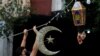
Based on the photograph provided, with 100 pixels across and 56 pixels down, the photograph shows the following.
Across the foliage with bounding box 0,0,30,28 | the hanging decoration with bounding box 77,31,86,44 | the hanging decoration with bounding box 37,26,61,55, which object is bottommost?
the hanging decoration with bounding box 37,26,61,55

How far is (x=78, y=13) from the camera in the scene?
711 cm

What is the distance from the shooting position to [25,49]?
804cm

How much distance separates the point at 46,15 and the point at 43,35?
0.51 m

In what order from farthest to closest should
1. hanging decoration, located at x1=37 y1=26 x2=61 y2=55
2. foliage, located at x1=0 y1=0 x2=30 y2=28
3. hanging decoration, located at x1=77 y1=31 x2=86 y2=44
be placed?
foliage, located at x1=0 y1=0 x2=30 y2=28 → hanging decoration, located at x1=37 y1=26 x2=61 y2=55 → hanging decoration, located at x1=77 y1=31 x2=86 y2=44

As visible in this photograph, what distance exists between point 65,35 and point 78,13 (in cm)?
75

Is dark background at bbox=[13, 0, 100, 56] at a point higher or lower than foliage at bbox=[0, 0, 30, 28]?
lower

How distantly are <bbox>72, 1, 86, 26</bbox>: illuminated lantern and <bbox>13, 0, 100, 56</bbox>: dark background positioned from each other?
0.17 m

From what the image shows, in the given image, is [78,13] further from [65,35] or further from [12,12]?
[12,12]

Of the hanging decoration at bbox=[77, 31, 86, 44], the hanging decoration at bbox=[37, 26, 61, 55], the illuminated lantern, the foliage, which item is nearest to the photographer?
the illuminated lantern

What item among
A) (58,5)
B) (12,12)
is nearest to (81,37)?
(58,5)

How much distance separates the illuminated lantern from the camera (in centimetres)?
709

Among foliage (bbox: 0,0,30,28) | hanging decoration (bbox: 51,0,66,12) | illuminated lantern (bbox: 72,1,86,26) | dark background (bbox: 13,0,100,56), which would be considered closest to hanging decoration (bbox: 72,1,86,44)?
illuminated lantern (bbox: 72,1,86,26)

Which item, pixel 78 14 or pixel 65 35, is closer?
pixel 78 14

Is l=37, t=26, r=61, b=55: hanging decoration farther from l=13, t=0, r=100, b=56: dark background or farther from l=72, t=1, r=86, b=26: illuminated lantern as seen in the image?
l=72, t=1, r=86, b=26: illuminated lantern
